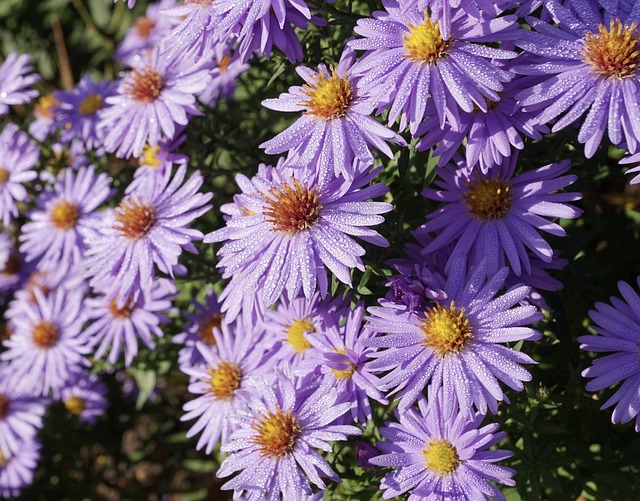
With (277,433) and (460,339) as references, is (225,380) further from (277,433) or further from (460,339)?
(460,339)

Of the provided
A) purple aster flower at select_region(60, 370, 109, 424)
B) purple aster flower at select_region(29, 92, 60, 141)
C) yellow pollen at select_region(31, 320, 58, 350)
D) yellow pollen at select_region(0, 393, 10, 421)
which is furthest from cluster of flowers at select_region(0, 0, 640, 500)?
yellow pollen at select_region(0, 393, 10, 421)

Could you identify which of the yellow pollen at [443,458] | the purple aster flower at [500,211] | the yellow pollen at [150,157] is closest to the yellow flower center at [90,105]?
the yellow pollen at [150,157]

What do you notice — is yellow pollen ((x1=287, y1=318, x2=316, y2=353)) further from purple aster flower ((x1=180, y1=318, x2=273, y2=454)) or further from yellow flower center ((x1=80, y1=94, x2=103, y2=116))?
yellow flower center ((x1=80, y1=94, x2=103, y2=116))

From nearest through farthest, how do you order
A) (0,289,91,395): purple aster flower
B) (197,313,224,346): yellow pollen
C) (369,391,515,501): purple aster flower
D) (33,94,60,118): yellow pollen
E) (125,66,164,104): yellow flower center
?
(369,391,515,501): purple aster flower < (125,66,164,104): yellow flower center < (197,313,224,346): yellow pollen < (0,289,91,395): purple aster flower < (33,94,60,118): yellow pollen

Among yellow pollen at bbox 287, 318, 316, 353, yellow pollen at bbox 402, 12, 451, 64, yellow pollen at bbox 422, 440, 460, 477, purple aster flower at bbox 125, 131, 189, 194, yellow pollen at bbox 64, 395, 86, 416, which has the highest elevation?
purple aster flower at bbox 125, 131, 189, 194

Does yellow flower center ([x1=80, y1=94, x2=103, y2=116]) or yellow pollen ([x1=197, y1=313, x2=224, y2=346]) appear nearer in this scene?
yellow pollen ([x1=197, y1=313, x2=224, y2=346])

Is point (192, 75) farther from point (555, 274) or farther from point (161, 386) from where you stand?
point (161, 386)

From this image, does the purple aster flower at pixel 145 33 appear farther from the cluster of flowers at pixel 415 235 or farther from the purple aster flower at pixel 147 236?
the cluster of flowers at pixel 415 235

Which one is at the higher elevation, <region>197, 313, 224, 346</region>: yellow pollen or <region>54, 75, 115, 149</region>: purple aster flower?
<region>54, 75, 115, 149</region>: purple aster flower
